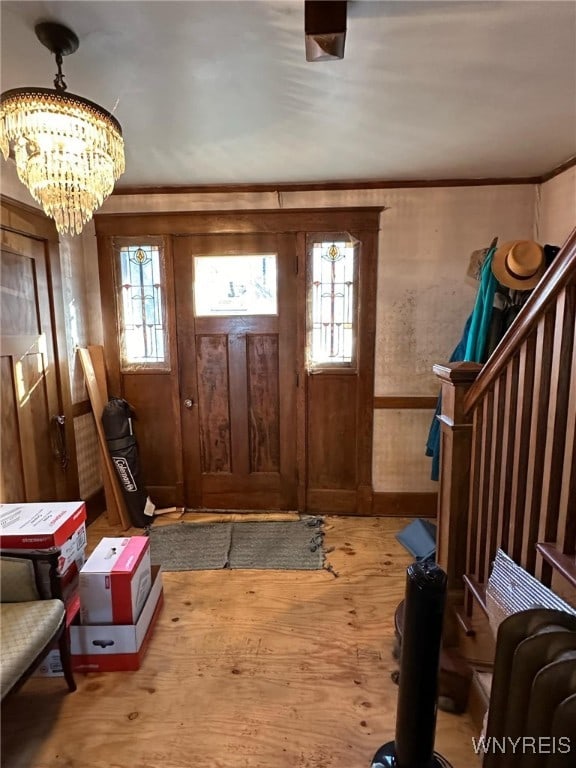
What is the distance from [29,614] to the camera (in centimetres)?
155

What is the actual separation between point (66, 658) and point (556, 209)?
Result: 3.57 m

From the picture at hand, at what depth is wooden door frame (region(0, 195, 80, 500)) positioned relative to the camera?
2.54 metres

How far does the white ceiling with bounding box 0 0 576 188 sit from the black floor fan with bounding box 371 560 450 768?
5.74ft

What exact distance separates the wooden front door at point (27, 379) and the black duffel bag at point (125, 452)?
0.34 metres

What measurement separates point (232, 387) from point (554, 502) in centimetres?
239

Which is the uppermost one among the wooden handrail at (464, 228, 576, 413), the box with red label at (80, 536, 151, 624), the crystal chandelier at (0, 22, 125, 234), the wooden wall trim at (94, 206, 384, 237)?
the wooden wall trim at (94, 206, 384, 237)

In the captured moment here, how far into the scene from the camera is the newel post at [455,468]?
1.66 meters

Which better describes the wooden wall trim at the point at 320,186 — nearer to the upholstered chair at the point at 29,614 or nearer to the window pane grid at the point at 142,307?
the window pane grid at the point at 142,307

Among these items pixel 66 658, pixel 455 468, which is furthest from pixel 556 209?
pixel 66 658

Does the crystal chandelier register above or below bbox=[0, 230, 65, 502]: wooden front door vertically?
above

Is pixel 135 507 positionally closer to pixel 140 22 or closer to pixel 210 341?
pixel 210 341

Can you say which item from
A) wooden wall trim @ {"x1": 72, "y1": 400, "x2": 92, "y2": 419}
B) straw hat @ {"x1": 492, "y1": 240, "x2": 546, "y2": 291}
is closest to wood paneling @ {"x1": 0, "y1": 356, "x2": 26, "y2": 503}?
wooden wall trim @ {"x1": 72, "y1": 400, "x2": 92, "y2": 419}

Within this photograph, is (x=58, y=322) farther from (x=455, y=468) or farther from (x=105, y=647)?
(x=455, y=468)

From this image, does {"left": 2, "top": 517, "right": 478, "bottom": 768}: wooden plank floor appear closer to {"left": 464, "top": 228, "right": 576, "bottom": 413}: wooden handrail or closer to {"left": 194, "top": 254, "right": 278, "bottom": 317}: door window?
{"left": 464, "top": 228, "right": 576, "bottom": 413}: wooden handrail
